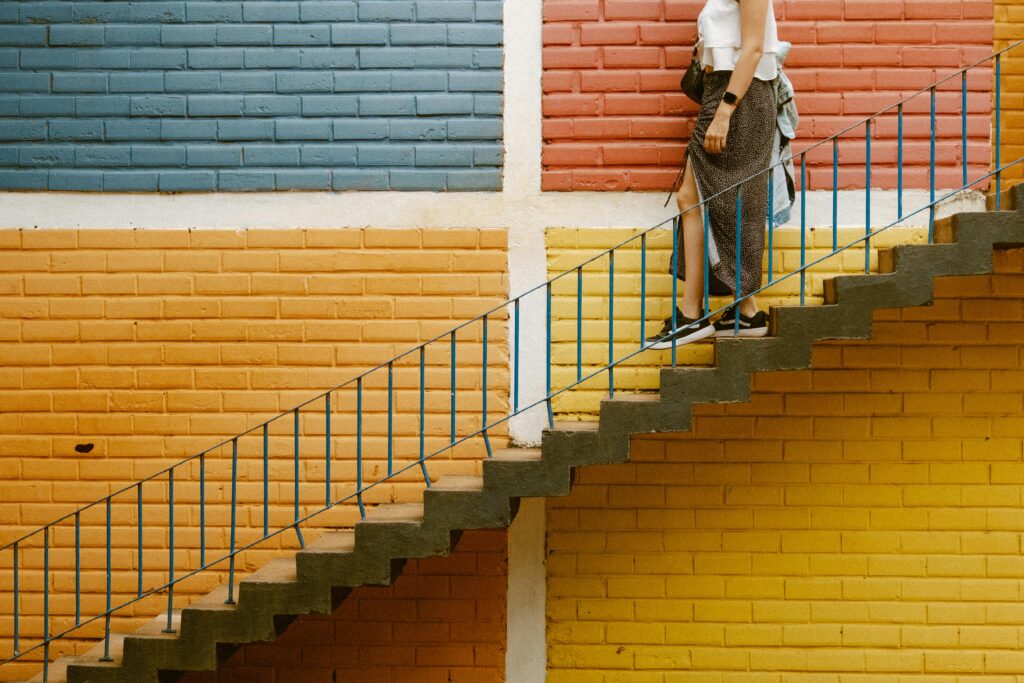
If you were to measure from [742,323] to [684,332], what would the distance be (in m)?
0.27

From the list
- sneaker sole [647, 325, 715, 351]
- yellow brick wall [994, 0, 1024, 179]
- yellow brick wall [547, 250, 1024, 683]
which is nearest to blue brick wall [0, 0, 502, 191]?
sneaker sole [647, 325, 715, 351]

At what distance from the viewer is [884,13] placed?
4.88 meters

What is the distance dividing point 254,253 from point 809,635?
3.55 meters

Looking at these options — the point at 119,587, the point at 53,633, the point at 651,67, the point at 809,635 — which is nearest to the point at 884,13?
the point at 651,67

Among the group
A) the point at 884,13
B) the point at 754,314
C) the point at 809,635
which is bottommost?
the point at 809,635

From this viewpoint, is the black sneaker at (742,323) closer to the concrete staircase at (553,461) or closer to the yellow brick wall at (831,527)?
the concrete staircase at (553,461)

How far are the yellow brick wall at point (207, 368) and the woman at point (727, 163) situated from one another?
1.04 meters

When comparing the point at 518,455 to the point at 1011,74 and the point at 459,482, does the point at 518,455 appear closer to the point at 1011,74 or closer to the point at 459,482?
the point at 459,482

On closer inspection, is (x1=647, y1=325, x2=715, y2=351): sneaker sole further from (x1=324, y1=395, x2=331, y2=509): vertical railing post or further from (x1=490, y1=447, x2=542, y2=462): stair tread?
(x1=324, y1=395, x2=331, y2=509): vertical railing post

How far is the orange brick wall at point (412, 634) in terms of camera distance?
4.93 metres

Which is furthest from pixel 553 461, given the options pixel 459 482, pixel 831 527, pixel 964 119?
pixel 964 119

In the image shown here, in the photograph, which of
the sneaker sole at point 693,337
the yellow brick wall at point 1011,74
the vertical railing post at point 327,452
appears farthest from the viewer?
the yellow brick wall at point 1011,74

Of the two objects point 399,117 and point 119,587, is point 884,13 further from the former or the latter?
point 119,587

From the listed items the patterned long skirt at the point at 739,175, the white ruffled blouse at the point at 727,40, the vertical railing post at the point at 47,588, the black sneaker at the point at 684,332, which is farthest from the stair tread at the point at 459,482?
the white ruffled blouse at the point at 727,40
